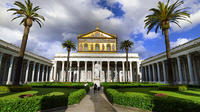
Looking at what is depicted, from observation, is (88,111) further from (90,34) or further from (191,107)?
(90,34)

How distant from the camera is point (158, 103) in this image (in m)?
7.77

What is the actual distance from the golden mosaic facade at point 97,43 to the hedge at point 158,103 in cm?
4671

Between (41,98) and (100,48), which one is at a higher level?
(100,48)

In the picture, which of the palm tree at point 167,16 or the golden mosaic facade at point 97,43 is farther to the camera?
the golden mosaic facade at point 97,43

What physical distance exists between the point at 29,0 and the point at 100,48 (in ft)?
129

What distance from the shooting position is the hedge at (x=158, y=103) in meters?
6.24

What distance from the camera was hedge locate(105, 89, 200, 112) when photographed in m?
6.24

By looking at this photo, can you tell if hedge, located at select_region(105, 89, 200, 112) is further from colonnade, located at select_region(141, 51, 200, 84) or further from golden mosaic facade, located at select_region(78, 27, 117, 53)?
golden mosaic facade, located at select_region(78, 27, 117, 53)

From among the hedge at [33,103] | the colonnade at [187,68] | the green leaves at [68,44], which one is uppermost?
the green leaves at [68,44]

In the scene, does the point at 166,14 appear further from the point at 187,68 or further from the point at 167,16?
the point at 187,68

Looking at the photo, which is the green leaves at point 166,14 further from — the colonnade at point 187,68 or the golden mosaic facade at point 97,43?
the golden mosaic facade at point 97,43

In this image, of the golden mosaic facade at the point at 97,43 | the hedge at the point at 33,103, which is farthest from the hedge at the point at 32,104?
the golden mosaic facade at the point at 97,43

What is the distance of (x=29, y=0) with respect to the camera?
20.5m

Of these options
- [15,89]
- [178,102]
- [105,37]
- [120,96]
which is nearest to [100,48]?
[105,37]
